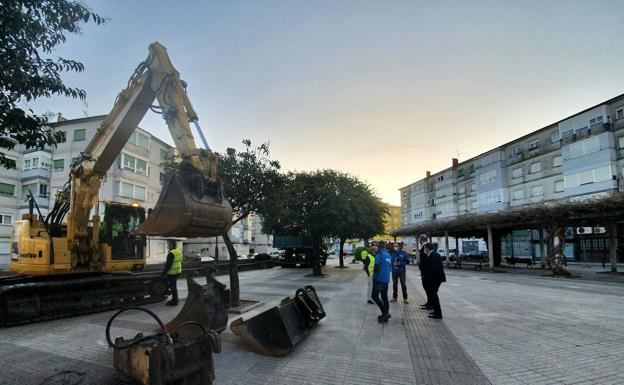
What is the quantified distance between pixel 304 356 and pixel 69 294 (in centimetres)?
682

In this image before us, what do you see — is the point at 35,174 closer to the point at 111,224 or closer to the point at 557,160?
the point at 111,224

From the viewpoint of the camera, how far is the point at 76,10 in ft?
14.3

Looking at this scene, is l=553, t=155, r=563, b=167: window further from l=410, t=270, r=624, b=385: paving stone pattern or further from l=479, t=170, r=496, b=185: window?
l=410, t=270, r=624, b=385: paving stone pattern

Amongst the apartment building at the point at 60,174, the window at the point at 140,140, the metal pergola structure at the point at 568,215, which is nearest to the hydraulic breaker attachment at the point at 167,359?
the metal pergola structure at the point at 568,215

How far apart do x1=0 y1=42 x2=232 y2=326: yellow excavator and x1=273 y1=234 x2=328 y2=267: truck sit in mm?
18970

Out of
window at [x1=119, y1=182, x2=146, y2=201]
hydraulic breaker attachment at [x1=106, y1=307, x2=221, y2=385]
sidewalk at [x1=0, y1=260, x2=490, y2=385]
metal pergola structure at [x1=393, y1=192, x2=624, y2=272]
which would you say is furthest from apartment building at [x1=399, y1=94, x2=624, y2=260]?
window at [x1=119, y1=182, x2=146, y2=201]

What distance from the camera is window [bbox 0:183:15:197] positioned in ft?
110

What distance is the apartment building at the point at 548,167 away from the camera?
99.7ft

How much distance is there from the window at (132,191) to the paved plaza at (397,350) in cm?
2832

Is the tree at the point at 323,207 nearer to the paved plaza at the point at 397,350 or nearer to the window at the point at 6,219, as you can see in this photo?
the paved plaza at the point at 397,350

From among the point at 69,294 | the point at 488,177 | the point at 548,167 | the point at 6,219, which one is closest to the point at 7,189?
the point at 6,219

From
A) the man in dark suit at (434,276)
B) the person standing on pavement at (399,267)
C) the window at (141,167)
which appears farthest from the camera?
the window at (141,167)

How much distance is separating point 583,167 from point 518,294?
26164 mm

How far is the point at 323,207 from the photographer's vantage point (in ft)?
77.4
